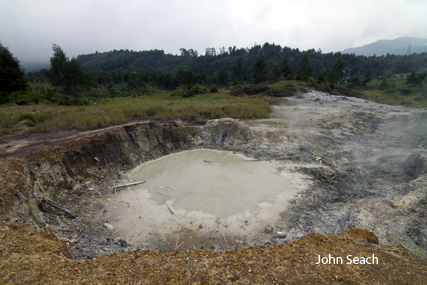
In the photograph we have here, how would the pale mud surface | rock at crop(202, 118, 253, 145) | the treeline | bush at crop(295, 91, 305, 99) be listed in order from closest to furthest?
the pale mud surface < rock at crop(202, 118, 253, 145) < bush at crop(295, 91, 305, 99) < the treeline

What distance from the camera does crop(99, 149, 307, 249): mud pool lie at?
5.73 metres

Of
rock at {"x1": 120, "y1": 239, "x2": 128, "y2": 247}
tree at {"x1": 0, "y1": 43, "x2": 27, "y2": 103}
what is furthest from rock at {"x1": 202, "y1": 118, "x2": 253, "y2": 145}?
tree at {"x1": 0, "y1": 43, "x2": 27, "y2": 103}

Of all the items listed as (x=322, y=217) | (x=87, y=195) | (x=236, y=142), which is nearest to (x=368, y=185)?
(x=322, y=217)

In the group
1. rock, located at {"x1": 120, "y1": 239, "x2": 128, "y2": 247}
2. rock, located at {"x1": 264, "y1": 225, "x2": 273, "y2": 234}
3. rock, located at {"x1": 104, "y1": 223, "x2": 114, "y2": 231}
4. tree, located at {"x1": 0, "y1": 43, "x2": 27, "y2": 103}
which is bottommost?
rock, located at {"x1": 264, "y1": 225, "x2": 273, "y2": 234}

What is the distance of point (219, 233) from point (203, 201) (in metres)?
1.55

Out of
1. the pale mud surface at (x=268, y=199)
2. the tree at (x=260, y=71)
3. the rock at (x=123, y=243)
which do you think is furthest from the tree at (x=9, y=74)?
the tree at (x=260, y=71)

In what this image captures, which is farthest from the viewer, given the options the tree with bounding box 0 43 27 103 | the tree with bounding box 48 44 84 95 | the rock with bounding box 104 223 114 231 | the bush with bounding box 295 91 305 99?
the bush with bounding box 295 91 305 99

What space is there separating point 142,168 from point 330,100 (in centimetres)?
2525

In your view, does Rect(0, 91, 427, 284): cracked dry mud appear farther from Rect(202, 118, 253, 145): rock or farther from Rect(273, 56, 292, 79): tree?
Rect(273, 56, 292, 79): tree

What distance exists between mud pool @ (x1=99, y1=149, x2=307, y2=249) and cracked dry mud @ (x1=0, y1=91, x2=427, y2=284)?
22 centimetres

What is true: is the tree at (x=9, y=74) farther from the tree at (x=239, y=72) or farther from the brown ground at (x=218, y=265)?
the tree at (x=239, y=72)

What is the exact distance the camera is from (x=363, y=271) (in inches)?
125

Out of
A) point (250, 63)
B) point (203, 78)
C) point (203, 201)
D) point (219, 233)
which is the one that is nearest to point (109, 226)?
point (203, 201)

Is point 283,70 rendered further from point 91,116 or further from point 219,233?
point 219,233
